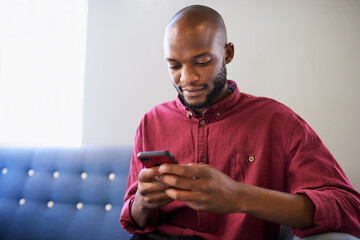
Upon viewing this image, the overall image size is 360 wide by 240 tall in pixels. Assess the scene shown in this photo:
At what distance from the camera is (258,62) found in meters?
1.70

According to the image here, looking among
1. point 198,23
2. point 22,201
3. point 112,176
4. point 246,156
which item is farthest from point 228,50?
point 22,201

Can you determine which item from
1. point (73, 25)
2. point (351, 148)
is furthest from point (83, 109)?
point (351, 148)

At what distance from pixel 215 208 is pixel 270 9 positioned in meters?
1.34

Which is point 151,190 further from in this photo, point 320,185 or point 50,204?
point 50,204

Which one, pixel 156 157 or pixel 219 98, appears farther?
pixel 219 98

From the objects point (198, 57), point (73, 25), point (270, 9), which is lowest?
point (198, 57)

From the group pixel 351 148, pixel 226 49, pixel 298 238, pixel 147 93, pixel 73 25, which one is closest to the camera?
pixel 298 238

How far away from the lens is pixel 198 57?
3.45ft

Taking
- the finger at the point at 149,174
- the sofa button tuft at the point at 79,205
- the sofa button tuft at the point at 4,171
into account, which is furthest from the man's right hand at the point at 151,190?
the sofa button tuft at the point at 4,171

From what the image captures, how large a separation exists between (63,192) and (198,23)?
3.79 feet

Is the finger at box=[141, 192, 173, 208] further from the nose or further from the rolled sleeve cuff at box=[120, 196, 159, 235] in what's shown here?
the nose

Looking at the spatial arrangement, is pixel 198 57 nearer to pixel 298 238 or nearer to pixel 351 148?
pixel 298 238

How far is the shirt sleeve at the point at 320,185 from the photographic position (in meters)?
0.83

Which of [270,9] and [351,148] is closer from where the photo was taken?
[351,148]
